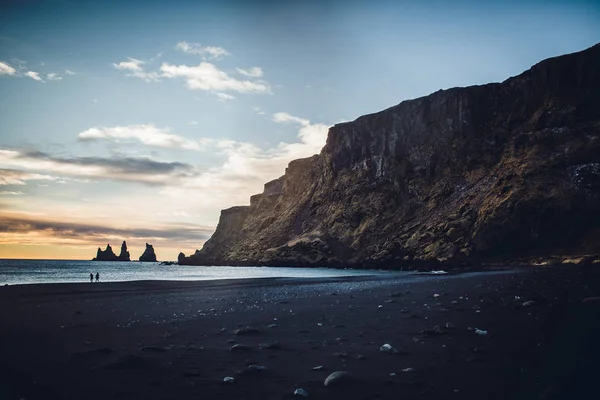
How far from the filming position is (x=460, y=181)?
9900 cm

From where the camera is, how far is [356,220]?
116 meters

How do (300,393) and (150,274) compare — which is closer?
(300,393)

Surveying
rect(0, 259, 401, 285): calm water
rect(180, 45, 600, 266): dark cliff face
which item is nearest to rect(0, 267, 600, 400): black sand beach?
rect(0, 259, 401, 285): calm water

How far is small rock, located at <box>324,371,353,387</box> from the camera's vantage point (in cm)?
651

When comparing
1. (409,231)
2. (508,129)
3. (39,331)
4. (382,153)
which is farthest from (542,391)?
(382,153)

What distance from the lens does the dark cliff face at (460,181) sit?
75.5 metres

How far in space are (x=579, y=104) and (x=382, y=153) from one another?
5169 cm

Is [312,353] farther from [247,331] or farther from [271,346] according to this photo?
[247,331]

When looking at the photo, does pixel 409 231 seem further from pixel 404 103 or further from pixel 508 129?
pixel 404 103

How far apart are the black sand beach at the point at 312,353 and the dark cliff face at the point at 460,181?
229 feet

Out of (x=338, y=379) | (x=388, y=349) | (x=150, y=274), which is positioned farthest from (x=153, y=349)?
(x=150, y=274)

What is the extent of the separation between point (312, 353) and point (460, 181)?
9938 centimetres

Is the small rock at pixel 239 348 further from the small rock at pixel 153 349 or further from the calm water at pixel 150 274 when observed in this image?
the calm water at pixel 150 274

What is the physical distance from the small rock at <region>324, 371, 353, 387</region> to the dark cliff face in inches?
3130
